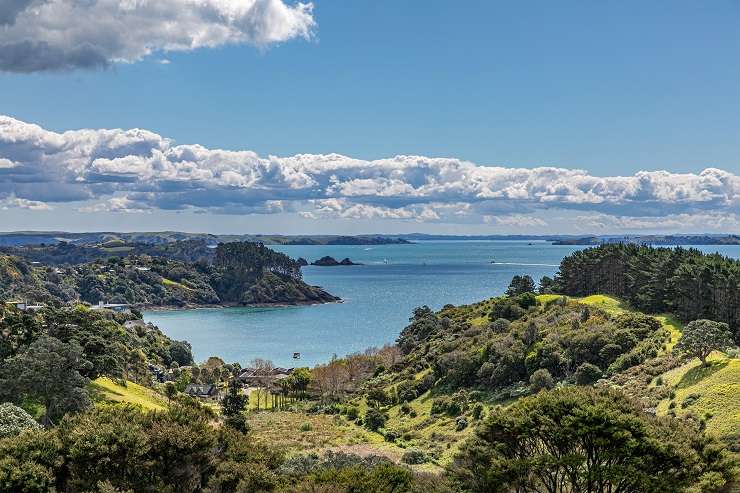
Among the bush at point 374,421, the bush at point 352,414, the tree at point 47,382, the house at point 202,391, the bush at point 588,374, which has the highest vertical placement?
the tree at point 47,382

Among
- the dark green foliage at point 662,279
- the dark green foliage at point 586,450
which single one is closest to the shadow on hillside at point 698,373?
the dark green foliage at point 586,450

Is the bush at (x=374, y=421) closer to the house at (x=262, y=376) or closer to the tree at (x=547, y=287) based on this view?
the house at (x=262, y=376)

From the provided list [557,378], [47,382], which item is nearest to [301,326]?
[557,378]

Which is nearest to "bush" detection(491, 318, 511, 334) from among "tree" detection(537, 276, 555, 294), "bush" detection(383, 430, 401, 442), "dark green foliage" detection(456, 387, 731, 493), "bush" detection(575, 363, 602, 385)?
"bush" detection(575, 363, 602, 385)

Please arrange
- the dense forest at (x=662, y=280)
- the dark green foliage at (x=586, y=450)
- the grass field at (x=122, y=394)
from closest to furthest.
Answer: the dark green foliage at (x=586, y=450) < the grass field at (x=122, y=394) < the dense forest at (x=662, y=280)

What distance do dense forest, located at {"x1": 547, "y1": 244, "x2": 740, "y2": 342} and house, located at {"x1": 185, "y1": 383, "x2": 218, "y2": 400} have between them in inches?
1948

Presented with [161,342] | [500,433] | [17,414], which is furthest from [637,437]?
[161,342]

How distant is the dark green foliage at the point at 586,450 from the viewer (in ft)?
64.0

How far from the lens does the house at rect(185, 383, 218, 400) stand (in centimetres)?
7619

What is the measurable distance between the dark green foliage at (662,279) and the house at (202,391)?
49.5 meters

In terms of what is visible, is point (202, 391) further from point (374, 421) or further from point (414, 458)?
point (414, 458)

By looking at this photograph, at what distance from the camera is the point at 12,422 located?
28047 mm

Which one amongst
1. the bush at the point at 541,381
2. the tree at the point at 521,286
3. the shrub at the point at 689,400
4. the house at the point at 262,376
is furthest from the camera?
the tree at the point at 521,286

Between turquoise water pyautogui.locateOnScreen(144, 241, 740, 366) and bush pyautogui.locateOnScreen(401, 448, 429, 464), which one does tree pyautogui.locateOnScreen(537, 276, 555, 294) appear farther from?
bush pyautogui.locateOnScreen(401, 448, 429, 464)
